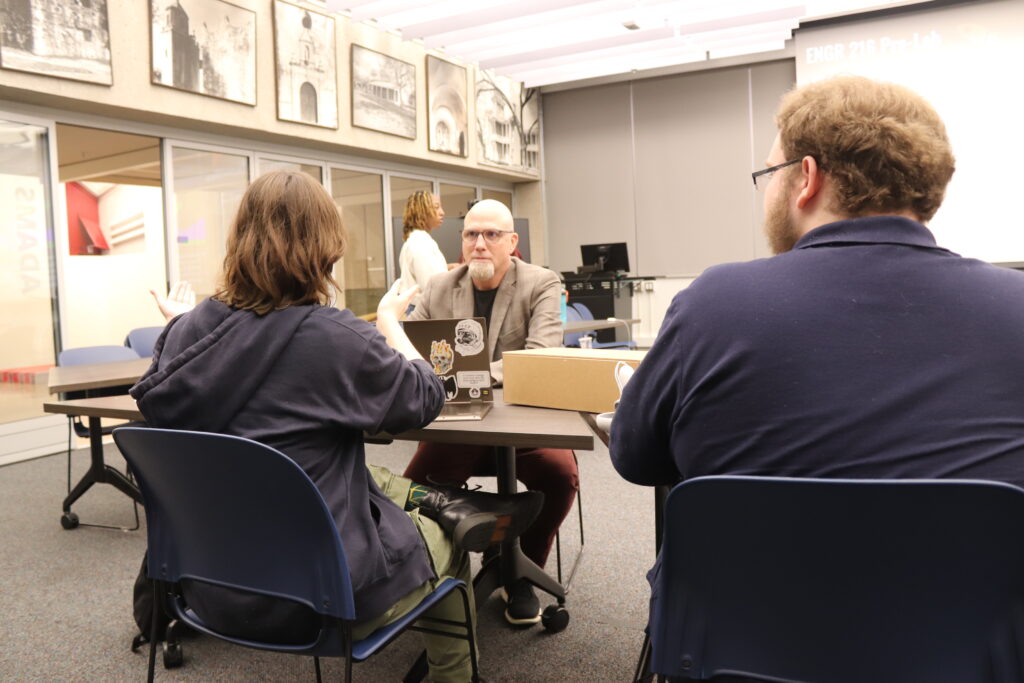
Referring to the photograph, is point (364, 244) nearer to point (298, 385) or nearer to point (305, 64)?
point (305, 64)

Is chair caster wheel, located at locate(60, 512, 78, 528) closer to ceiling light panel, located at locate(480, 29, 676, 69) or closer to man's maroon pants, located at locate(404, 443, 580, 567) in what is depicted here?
man's maroon pants, located at locate(404, 443, 580, 567)

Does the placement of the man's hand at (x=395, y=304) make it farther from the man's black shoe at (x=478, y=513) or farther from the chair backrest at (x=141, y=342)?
the chair backrest at (x=141, y=342)

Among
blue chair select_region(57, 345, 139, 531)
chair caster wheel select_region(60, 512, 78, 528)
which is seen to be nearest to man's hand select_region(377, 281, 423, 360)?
blue chair select_region(57, 345, 139, 531)

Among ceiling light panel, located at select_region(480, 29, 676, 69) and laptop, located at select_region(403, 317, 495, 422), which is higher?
ceiling light panel, located at select_region(480, 29, 676, 69)

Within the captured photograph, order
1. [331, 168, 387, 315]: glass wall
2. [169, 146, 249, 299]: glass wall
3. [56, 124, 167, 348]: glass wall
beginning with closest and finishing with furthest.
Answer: [169, 146, 249, 299]: glass wall < [56, 124, 167, 348]: glass wall < [331, 168, 387, 315]: glass wall

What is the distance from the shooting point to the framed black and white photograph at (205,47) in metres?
5.22

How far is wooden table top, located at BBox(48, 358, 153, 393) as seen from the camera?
2854 millimetres

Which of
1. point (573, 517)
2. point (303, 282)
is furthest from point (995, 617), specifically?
point (573, 517)

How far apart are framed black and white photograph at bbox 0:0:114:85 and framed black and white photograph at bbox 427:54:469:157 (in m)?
3.49

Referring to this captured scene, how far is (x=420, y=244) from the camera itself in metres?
4.51

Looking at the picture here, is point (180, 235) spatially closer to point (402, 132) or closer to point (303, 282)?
point (402, 132)

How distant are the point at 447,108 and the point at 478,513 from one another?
710cm

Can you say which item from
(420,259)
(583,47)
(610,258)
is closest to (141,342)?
(420,259)

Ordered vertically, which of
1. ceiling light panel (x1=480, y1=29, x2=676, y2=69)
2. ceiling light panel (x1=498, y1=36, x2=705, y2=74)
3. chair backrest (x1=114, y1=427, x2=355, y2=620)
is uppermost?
ceiling light panel (x1=498, y1=36, x2=705, y2=74)
